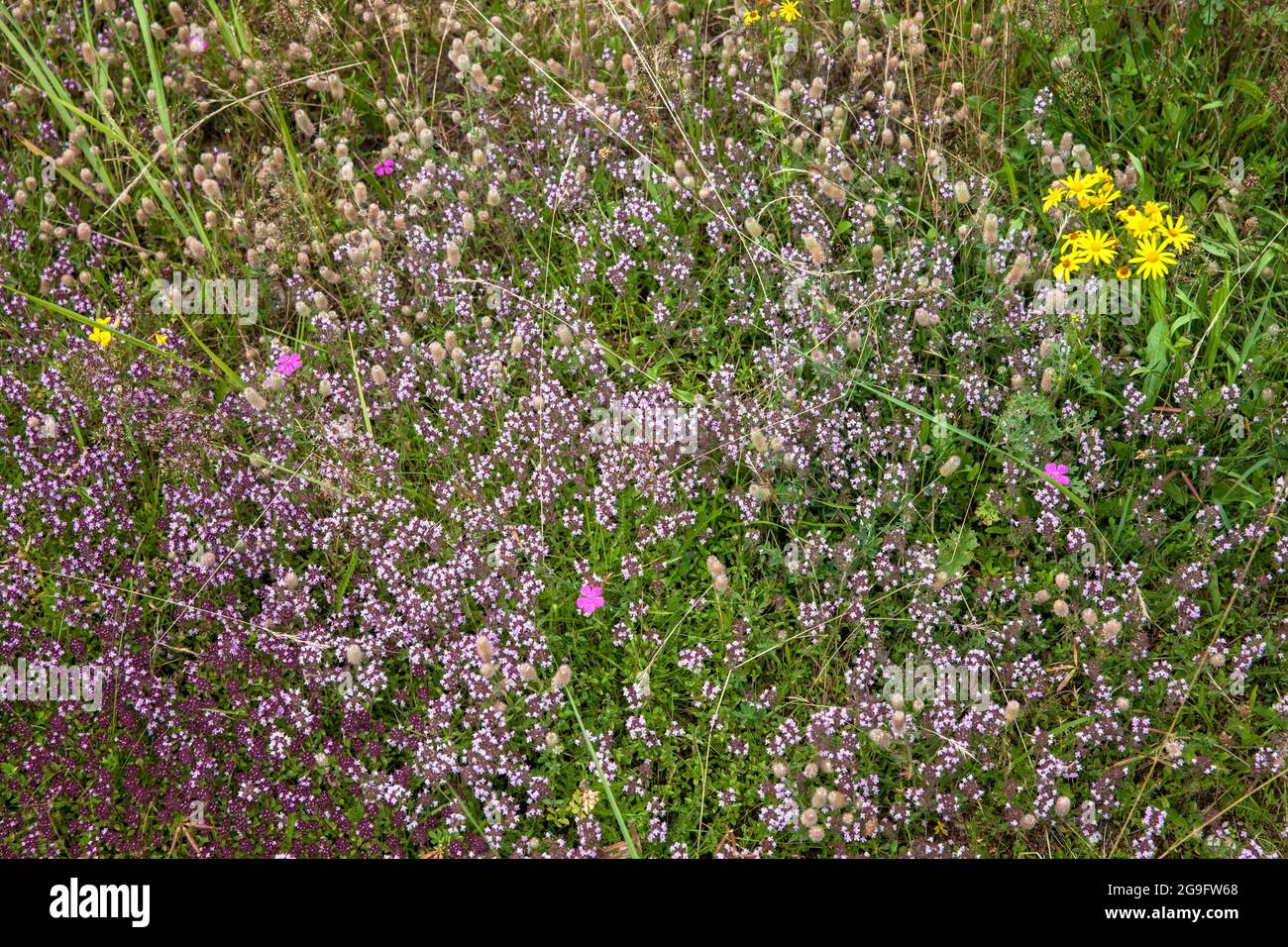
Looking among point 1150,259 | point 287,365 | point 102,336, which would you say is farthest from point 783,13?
point 102,336

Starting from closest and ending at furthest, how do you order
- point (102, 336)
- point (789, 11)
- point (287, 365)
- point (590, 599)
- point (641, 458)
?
point (590, 599)
point (641, 458)
point (287, 365)
point (102, 336)
point (789, 11)

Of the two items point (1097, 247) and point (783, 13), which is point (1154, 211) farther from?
point (783, 13)

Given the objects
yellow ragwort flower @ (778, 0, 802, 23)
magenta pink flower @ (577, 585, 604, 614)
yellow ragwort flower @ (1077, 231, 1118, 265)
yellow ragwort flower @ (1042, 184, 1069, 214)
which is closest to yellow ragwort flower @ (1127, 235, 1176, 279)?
yellow ragwort flower @ (1077, 231, 1118, 265)

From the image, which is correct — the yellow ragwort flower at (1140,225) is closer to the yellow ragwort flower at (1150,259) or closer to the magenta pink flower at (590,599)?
the yellow ragwort flower at (1150,259)

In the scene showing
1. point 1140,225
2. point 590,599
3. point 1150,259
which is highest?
point 1140,225

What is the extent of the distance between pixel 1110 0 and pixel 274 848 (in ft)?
15.5

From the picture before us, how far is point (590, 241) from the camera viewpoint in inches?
180

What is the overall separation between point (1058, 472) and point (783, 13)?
233 centimetres

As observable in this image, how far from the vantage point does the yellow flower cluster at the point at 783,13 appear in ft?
15.4

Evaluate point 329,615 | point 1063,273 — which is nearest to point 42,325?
point 329,615

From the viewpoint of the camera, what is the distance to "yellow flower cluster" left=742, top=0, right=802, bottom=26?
4.69 metres

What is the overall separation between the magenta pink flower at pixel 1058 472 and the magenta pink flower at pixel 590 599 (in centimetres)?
161

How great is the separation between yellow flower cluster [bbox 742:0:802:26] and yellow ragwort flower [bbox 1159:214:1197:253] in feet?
5.79

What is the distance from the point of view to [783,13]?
475 cm
